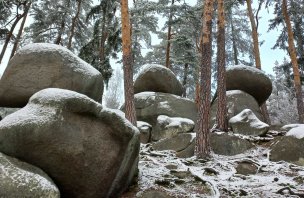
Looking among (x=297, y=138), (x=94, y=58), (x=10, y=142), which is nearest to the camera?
(x=10, y=142)

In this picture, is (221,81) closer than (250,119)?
No

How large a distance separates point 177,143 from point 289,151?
11.0 feet

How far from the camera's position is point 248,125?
457 inches

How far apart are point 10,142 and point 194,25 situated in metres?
15.7

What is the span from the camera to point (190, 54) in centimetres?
1942

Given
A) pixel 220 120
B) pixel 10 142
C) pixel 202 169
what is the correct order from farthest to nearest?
pixel 220 120 → pixel 202 169 → pixel 10 142

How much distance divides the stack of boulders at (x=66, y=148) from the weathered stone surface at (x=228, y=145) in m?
3.91

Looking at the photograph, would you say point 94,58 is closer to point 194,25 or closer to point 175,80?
point 175,80

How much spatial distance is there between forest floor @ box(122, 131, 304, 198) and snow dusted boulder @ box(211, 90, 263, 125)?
4.52m

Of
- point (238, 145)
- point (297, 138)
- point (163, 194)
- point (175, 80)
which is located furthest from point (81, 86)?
point (175, 80)

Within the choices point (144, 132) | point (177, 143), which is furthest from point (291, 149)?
point (144, 132)

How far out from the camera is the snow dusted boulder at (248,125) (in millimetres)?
11422

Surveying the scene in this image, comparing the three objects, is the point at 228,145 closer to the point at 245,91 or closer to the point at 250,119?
the point at 250,119

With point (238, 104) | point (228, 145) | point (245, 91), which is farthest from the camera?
point (245, 91)
